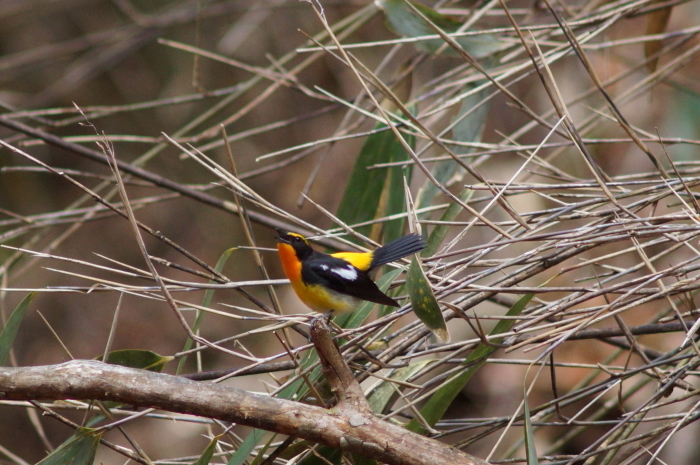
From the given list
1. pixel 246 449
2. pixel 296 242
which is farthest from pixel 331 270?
pixel 246 449

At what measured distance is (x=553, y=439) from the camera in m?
5.55

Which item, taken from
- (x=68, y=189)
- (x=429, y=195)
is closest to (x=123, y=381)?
(x=429, y=195)

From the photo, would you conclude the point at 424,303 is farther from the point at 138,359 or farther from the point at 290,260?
the point at 290,260

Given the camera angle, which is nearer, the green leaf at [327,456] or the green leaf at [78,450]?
the green leaf at [78,450]

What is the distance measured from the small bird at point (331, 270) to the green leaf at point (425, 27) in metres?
1.20

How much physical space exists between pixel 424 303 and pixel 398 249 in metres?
1.19

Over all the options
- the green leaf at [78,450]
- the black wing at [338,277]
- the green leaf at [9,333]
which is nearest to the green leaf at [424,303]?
the black wing at [338,277]

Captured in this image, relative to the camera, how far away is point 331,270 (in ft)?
10.7

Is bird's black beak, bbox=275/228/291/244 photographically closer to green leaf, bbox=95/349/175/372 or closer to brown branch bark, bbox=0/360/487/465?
green leaf, bbox=95/349/175/372

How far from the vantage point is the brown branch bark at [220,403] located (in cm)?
181

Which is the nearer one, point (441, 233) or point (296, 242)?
point (441, 233)

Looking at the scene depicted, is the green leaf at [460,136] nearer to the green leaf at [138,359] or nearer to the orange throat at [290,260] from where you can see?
the orange throat at [290,260]

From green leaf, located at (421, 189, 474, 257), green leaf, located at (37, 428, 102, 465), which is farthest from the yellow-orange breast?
green leaf, located at (37, 428, 102, 465)

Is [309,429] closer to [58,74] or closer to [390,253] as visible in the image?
[390,253]
